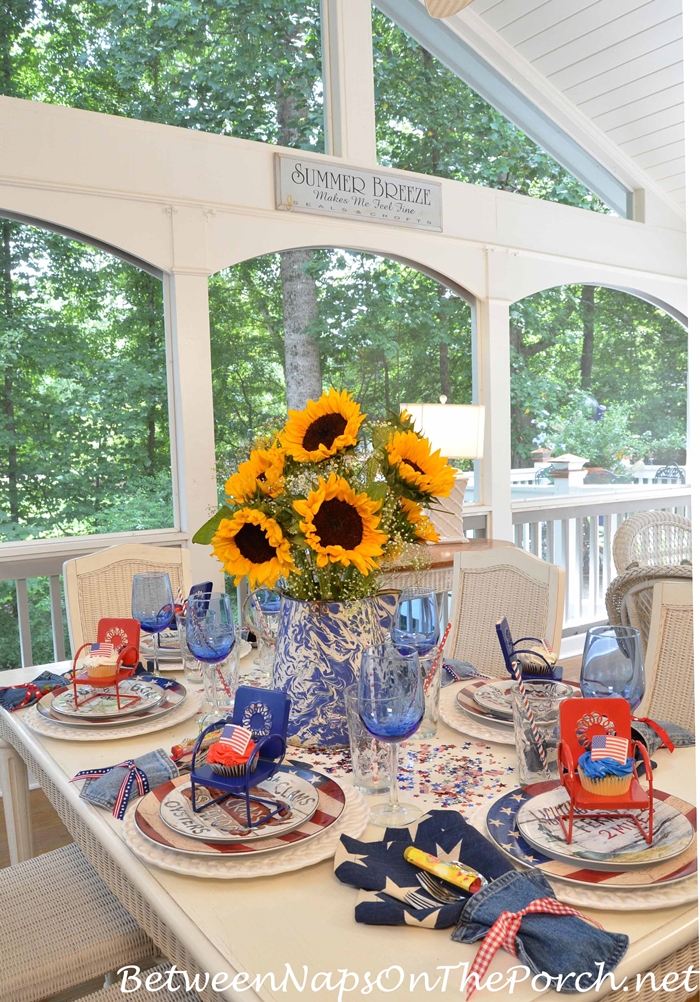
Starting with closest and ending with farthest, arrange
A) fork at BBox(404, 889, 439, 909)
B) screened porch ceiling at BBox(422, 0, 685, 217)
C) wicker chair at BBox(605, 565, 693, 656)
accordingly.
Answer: fork at BBox(404, 889, 439, 909) < wicker chair at BBox(605, 565, 693, 656) < screened porch ceiling at BBox(422, 0, 685, 217)

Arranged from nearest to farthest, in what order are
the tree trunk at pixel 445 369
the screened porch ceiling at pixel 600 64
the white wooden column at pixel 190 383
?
the white wooden column at pixel 190 383
the screened porch ceiling at pixel 600 64
the tree trunk at pixel 445 369

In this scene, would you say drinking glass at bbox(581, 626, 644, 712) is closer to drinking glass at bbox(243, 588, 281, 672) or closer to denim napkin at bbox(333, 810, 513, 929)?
denim napkin at bbox(333, 810, 513, 929)

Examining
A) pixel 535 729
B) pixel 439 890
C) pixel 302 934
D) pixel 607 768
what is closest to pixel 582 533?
pixel 535 729

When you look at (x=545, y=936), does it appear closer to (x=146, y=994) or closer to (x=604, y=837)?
(x=604, y=837)

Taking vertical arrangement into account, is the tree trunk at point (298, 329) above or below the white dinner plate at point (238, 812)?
above

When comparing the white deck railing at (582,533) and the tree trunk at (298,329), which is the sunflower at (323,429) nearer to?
the white deck railing at (582,533)

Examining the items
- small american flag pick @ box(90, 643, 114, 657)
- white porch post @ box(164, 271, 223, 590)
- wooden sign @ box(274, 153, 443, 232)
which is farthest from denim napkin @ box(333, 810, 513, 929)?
wooden sign @ box(274, 153, 443, 232)

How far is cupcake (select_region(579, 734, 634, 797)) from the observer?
114 cm

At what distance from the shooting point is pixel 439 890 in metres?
0.99

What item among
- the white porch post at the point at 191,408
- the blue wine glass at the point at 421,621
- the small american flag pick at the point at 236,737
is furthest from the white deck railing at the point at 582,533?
the small american flag pick at the point at 236,737

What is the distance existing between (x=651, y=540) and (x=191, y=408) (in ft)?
7.59

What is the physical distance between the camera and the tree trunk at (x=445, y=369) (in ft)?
19.8

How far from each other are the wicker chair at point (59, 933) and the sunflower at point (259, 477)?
78cm

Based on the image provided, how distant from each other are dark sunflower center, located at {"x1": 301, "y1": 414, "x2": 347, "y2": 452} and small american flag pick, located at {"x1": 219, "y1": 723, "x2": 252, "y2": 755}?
1.71 ft
